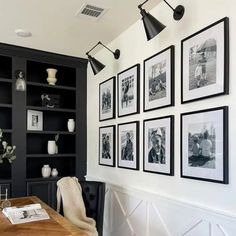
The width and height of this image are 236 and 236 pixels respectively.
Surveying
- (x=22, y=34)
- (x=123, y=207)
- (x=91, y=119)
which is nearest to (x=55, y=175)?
(x=91, y=119)

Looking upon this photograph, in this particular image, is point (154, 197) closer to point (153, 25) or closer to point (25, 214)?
point (25, 214)

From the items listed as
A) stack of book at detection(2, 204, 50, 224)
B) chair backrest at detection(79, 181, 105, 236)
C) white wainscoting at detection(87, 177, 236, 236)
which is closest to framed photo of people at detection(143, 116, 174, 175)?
white wainscoting at detection(87, 177, 236, 236)

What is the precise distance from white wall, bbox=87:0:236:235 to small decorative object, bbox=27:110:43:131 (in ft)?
3.20

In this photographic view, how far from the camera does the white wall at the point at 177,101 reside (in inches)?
68.6

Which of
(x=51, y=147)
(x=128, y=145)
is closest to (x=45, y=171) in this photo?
(x=51, y=147)

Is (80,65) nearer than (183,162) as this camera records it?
No

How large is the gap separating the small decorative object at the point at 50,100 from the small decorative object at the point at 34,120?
0.54 ft

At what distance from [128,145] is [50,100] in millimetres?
1554

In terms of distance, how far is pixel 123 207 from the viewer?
293cm

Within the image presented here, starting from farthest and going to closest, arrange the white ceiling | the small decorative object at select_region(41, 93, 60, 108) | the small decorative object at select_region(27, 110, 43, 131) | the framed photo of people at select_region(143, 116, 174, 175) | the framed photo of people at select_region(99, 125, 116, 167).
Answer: the small decorative object at select_region(41, 93, 60, 108)
the small decorative object at select_region(27, 110, 43, 131)
the framed photo of people at select_region(99, 125, 116, 167)
the white ceiling
the framed photo of people at select_region(143, 116, 174, 175)

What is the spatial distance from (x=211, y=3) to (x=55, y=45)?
2.09m

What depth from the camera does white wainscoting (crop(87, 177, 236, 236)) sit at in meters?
1.81

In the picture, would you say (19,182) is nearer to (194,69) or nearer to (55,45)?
(55,45)

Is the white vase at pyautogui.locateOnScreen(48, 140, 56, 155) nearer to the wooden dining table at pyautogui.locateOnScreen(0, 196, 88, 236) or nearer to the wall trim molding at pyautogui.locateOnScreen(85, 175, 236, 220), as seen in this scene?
the wall trim molding at pyautogui.locateOnScreen(85, 175, 236, 220)
